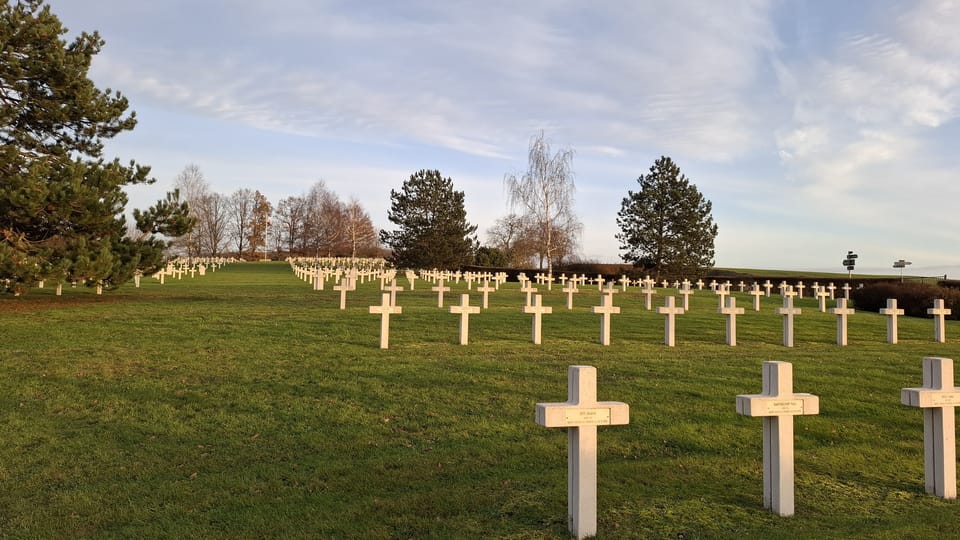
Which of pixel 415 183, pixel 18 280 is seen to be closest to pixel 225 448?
pixel 18 280

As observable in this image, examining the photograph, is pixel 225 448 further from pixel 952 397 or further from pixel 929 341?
pixel 929 341

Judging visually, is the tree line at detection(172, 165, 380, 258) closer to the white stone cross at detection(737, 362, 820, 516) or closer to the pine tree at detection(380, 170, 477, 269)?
the pine tree at detection(380, 170, 477, 269)

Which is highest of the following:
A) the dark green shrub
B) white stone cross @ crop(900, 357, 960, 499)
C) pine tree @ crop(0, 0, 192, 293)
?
pine tree @ crop(0, 0, 192, 293)

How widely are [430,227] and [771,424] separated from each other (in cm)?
4763

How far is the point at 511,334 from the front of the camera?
1271 centimetres

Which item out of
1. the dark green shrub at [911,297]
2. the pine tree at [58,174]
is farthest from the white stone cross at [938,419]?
the dark green shrub at [911,297]

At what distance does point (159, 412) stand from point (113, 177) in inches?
441

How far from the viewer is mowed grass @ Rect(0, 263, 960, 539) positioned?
3.95m

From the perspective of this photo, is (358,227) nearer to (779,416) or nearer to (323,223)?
(323,223)

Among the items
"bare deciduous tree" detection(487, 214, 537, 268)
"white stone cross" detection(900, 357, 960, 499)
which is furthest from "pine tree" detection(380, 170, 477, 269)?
"white stone cross" detection(900, 357, 960, 499)

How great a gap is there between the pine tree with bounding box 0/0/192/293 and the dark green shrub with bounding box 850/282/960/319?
21539 millimetres

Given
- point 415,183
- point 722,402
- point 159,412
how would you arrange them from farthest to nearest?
1. point 415,183
2. point 722,402
3. point 159,412

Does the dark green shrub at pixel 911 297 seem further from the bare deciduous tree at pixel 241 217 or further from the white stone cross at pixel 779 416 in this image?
the bare deciduous tree at pixel 241 217

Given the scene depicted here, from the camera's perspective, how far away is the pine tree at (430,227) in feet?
164
